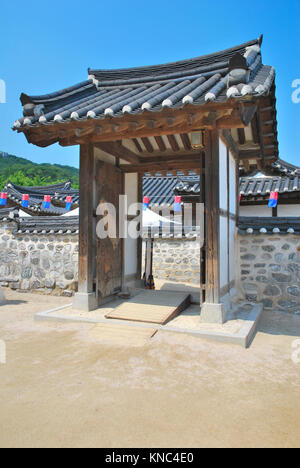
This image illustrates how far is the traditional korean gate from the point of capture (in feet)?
22.1

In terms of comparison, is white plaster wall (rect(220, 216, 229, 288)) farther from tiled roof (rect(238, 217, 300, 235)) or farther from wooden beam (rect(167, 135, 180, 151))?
wooden beam (rect(167, 135, 180, 151))

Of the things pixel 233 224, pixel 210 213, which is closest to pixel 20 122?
pixel 210 213

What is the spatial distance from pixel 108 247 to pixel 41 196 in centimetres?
1881

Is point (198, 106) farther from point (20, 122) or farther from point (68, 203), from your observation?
point (68, 203)

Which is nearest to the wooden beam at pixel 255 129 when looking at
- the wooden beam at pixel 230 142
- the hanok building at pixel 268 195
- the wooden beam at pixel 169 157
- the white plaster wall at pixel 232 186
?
the wooden beam at pixel 230 142

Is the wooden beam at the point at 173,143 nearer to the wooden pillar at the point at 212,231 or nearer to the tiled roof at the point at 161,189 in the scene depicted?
the wooden pillar at the point at 212,231

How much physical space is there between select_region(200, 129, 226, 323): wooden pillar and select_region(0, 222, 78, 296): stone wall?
425 centimetres

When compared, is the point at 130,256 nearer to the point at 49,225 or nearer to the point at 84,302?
the point at 84,302

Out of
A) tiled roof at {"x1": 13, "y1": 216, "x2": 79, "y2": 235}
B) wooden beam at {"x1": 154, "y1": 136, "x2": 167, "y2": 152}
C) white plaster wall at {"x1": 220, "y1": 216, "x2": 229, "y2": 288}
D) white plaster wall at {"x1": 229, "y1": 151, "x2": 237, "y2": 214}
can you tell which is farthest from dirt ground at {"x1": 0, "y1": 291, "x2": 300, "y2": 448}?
wooden beam at {"x1": 154, "y1": 136, "x2": 167, "y2": 152}

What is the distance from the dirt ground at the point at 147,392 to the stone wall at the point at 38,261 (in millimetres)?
3479

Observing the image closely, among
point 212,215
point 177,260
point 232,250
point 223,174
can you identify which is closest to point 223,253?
point 212,215

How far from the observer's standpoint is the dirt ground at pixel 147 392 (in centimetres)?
256

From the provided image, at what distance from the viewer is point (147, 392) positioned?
3.32 metres

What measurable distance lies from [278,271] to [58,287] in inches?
225
